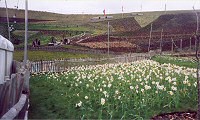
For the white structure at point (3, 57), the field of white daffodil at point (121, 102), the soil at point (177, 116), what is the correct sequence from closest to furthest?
1. the soil at point (177, 116)
2. the field of white daffodil at point (121, 102)
3. the white structure at point (3, 57)

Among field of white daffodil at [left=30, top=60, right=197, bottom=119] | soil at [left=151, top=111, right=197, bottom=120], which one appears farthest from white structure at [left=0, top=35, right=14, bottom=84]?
soil at [left=151, top=111, right=197, bottom=120]

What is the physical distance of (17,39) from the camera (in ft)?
254

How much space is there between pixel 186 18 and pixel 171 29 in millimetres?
14787

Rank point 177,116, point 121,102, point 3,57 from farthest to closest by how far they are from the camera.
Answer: point 3,57
point 121,102
point 177,116

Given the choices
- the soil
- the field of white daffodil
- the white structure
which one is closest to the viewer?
the soil

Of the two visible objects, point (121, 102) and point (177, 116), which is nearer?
point (177, 116)

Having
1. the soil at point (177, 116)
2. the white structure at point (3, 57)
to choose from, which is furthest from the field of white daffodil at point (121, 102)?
the white structure at point (3, 57)

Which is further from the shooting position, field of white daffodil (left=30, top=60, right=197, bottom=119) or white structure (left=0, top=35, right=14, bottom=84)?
white structure (left=0, top=35, right=14, bottom=84)

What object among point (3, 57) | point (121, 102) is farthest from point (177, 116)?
point (3, 57)

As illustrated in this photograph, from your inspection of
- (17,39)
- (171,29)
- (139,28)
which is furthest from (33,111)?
(139,28)

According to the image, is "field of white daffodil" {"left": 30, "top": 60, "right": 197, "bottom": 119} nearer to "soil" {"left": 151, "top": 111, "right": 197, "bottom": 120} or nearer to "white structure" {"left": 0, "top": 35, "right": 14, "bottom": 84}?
"soil" {"left": 151, "top": 111, "right": 197, "bottom": 120}

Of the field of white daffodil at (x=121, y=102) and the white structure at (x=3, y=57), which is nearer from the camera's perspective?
the field of white daffodil at (x=121, y=102)

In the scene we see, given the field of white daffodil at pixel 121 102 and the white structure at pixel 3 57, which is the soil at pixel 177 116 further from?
the white structure at pixel 3 57

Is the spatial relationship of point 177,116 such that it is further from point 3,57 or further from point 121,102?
point 3,57
